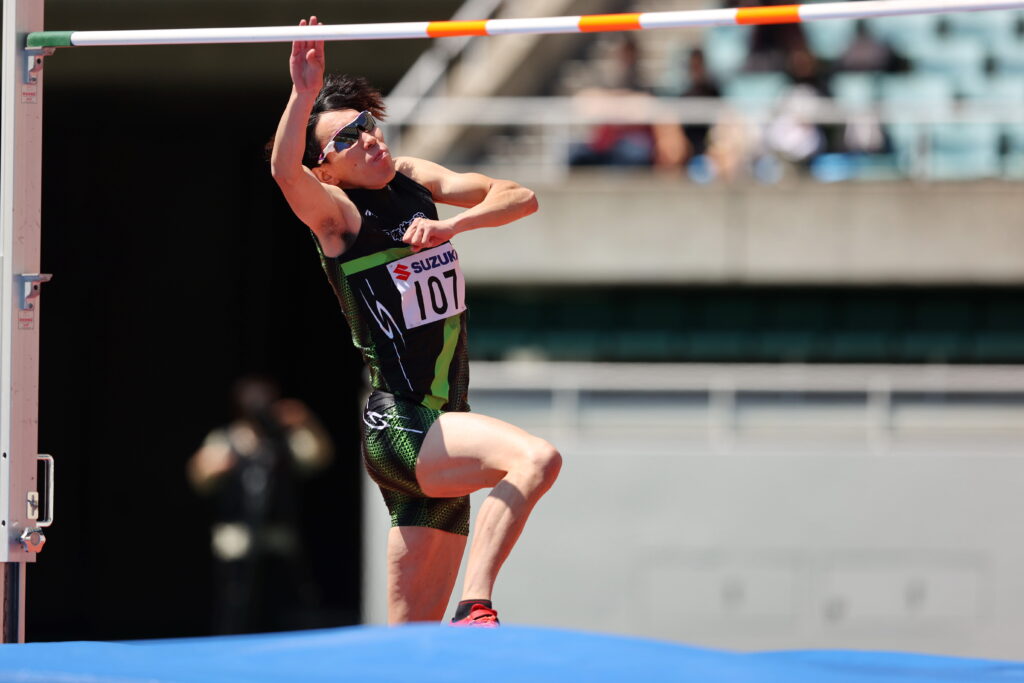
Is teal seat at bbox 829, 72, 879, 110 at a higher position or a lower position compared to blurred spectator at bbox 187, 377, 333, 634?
higher

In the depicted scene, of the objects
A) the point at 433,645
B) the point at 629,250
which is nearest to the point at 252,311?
the point at 629,250

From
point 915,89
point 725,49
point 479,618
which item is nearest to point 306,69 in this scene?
point 479,618

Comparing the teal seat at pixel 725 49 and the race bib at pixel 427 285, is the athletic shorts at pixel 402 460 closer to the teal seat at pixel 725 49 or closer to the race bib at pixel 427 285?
the race bib at pixel 427 285

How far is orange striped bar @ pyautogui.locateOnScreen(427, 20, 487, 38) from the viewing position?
14.2ft

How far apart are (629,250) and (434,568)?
258 inches

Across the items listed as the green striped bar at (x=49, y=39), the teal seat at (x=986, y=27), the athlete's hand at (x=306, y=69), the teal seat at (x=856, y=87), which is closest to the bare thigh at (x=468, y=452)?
the athlete's hand at (x=306, y=69)

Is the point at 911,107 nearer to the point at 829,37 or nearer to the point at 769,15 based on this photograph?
the point at 829,37

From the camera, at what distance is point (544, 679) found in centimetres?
350

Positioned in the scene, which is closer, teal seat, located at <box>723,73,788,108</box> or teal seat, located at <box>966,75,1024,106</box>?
teal seat, located at <box>723,73,788,108</box>

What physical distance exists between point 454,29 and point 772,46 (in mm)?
7813

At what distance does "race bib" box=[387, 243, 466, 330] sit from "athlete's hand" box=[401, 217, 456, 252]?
206 mm

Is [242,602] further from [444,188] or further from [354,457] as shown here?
[444,188]

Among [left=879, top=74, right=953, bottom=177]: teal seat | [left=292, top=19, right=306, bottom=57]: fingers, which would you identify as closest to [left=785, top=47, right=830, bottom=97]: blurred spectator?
[left=879, top=74, right=953, bottom=177]: teal seat

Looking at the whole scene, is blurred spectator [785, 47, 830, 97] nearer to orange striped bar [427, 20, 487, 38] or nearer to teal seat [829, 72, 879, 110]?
teal seat [829, 72, 879, 110]
